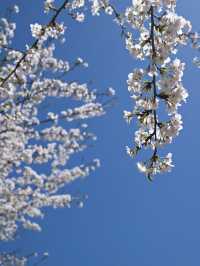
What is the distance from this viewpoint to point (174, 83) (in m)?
4.01

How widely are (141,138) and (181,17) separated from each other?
1.05 m

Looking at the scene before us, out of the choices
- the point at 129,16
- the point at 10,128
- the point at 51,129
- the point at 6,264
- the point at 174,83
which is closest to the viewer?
the point at 174,83

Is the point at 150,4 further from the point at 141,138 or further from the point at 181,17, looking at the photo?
the point at 141,138

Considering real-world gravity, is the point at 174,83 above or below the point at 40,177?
below

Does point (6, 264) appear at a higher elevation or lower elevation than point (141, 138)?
higher

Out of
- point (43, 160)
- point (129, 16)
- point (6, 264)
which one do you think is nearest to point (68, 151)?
point (43, 160)

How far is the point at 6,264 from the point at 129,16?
49.7ft

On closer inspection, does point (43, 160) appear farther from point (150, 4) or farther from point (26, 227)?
point (150, 4)

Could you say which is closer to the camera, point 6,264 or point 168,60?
point 168,60

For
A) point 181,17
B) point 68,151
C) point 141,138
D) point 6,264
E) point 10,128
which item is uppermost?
point 68,151

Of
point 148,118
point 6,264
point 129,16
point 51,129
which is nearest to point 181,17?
point 129,16

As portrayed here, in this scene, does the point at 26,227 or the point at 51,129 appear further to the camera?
the point at 26,227

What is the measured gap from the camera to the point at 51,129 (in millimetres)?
16812

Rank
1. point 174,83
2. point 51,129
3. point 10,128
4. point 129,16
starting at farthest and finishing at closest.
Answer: point 51,129 → point 10,128 → point 129,16 → point 174,83
